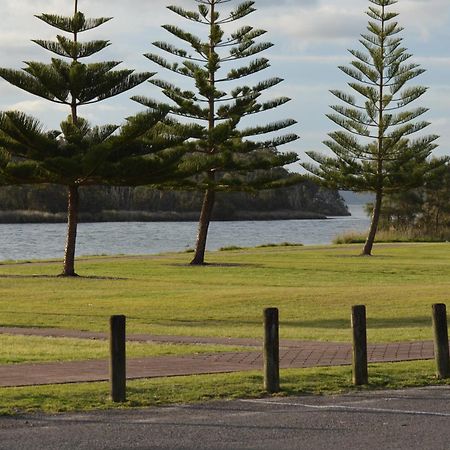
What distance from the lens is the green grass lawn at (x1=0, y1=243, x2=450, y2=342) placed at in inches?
754

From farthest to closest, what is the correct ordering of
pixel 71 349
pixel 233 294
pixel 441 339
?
1. pixel 233 294
2. pixel 71 349
3. pixel 441 339

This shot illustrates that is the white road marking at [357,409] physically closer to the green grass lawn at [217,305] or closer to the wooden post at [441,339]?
the green grass lawn at [217,305]

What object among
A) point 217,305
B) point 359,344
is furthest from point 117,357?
point 217,305

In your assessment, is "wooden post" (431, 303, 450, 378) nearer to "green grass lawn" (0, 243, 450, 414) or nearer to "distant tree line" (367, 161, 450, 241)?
"green grass lawn" (0, 243, 450, 414)

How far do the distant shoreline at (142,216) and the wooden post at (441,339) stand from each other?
95613 mm

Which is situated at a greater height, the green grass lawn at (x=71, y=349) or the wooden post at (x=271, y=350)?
the wooden post at (x=271, y=350)

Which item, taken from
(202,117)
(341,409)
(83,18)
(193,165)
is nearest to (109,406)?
(341,409)

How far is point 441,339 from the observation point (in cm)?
1111

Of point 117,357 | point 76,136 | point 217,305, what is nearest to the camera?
point 117,357

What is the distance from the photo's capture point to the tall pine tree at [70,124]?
3278 cm

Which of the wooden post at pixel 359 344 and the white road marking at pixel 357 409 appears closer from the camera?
the white road marking at pixel 357 409

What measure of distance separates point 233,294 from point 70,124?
428 inches

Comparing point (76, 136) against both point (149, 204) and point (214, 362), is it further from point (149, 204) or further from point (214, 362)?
point (149, 204)

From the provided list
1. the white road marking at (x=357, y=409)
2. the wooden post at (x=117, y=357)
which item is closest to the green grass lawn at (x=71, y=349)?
the wooden post at (x=117, y=357)
